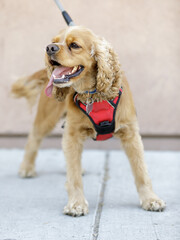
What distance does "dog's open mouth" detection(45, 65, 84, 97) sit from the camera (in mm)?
3061

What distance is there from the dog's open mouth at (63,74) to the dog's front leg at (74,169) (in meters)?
0.44

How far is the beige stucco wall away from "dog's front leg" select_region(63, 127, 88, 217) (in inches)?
91.8

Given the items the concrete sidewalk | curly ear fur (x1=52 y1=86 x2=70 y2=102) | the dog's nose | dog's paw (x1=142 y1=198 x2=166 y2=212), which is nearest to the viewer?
the concrete sidewalk

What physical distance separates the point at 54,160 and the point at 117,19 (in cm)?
202

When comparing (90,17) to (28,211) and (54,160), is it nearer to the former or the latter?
(54,160)

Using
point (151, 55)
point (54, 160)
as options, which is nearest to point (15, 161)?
point (54, 160)

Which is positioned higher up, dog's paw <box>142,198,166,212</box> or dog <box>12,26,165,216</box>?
dog <box>12,26,165,216</box>

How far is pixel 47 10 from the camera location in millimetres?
5484

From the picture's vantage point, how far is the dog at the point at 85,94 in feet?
10.2

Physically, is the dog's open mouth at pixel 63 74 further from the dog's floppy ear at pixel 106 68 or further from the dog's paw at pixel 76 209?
the dog's paw at pixel 76 209

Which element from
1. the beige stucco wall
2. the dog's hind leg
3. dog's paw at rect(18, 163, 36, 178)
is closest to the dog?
the dog's hind leg

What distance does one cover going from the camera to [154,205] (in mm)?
3229

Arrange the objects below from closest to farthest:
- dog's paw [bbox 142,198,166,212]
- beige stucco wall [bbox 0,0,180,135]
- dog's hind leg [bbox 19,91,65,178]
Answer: dog's paw [bbox 142,198,166,212] < dog's hind leg [bbox 19,91,65,178] < beige stucco wall [bbox 0,0,180,135]

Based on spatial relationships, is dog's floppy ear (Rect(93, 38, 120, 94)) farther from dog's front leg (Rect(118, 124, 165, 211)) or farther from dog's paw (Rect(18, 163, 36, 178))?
dog's paw (Rect(18, 163, 36, 178))
